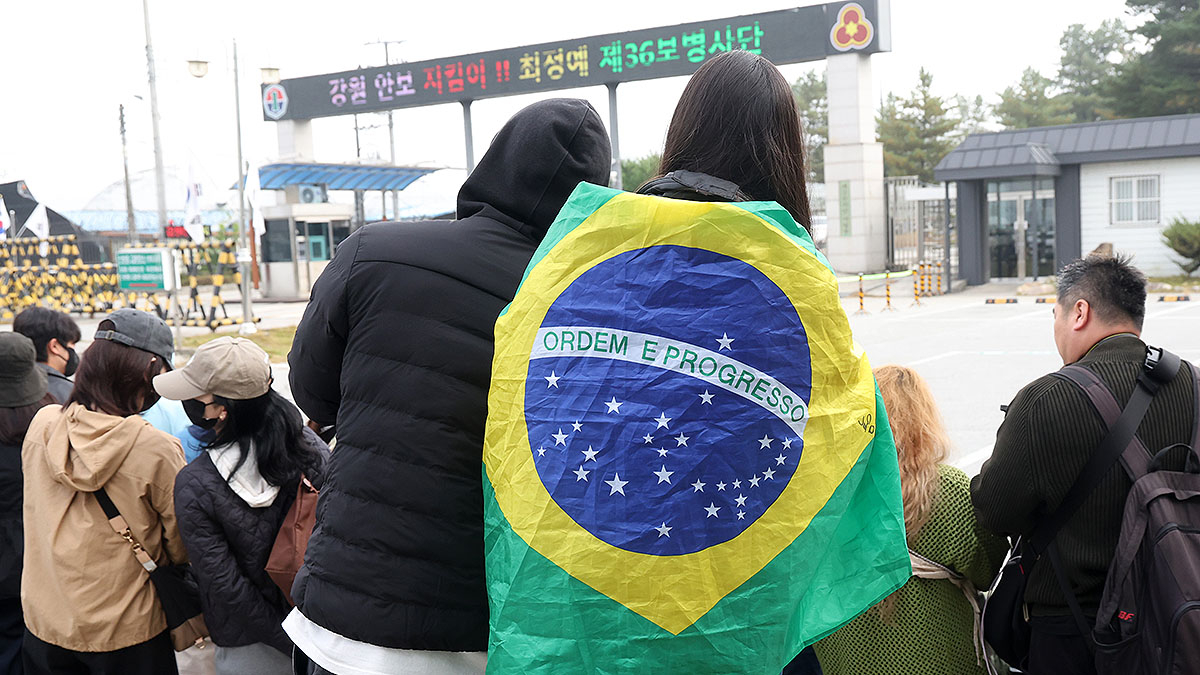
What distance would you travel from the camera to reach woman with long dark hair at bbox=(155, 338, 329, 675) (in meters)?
3.02

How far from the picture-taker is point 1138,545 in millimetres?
2516

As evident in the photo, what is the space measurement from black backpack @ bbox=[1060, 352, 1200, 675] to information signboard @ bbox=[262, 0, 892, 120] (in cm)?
2400

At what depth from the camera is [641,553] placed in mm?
1526

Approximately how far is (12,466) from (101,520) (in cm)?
77

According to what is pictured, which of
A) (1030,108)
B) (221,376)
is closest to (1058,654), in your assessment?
(221,376)

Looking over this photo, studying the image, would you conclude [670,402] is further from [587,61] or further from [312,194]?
[312,194]

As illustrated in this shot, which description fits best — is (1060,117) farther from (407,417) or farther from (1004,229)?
(407,417)

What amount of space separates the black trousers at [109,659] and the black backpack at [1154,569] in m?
2.76

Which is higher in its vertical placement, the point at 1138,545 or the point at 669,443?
the point at 669,443

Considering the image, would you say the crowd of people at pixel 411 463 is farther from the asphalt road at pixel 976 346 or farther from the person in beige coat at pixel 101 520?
the asphalt road at pixel 976 346

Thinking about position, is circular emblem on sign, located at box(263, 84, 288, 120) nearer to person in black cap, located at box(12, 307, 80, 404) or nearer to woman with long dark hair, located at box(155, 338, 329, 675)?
person in black cap, located at box(12, 307, 80, 404)

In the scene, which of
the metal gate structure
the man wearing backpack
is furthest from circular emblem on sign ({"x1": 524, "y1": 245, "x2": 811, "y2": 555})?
the metal gate structure

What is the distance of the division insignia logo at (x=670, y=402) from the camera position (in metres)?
1.53

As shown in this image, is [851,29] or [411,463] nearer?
[411,463]
